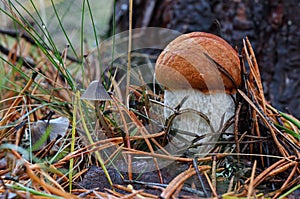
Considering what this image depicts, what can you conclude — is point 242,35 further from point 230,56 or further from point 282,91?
point 230,56

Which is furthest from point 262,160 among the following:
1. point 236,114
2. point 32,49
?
point 32,49

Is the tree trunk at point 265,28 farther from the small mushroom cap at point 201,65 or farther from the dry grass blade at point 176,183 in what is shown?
the dry grass blade at point 176,183

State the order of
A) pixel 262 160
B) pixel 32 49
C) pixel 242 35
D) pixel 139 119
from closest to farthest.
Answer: pixel 262 160
pixel 139 119
pixel 242 35
pixel 32 49

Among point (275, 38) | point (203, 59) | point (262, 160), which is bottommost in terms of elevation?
point (262, 160)

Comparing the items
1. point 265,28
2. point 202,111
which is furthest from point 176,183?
point 265,28

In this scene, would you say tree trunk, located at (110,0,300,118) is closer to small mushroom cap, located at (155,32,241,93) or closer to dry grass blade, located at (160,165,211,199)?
small mushroom cap, located at (155,32,241,93)

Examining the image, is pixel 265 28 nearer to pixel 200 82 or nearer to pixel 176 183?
pixel 200 82

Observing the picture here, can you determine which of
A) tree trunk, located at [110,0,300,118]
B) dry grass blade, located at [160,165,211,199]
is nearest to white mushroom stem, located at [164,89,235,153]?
dry grass blade, located at [160,165,211,199]

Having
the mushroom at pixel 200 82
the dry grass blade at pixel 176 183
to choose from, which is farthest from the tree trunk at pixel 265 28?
the dry grass blade at pixel 176 183
